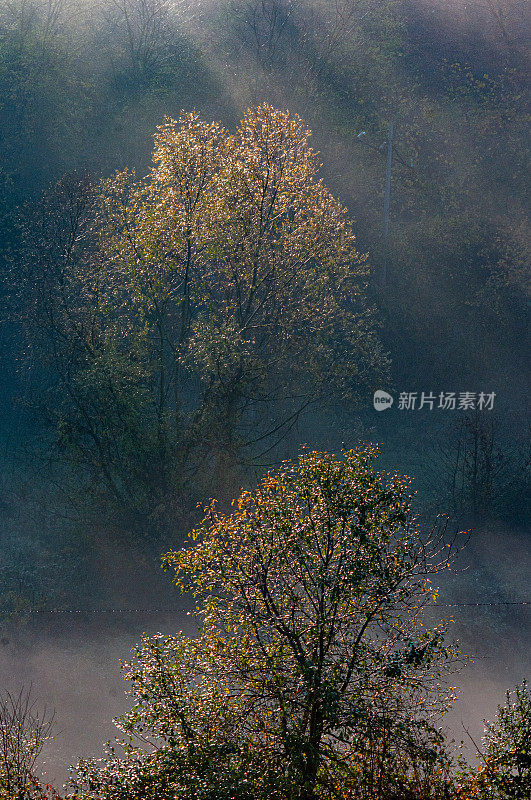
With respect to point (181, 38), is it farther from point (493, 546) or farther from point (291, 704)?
point (291, 704)

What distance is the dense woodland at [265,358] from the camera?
9969 mm

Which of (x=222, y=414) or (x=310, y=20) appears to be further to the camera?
(x=310, y=20)

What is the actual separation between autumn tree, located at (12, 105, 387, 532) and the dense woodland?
0.29 feet

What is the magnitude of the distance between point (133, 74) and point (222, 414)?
17107 millimetres

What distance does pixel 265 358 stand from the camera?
2172cm

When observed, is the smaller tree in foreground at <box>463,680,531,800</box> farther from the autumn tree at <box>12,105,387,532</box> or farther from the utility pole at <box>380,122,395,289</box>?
the utility pole at <box>380,122,395,289</box>

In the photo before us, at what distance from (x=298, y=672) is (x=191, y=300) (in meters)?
13.2

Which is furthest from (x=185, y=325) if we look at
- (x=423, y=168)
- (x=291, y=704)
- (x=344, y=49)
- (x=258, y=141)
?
(x=344, y=49)

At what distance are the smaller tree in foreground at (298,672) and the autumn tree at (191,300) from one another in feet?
28.9

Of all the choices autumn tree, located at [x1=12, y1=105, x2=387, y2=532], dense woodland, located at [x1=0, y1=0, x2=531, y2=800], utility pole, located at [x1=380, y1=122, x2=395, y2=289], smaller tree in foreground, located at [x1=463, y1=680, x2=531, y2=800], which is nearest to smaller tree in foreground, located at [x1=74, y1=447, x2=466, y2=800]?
dense woodland, located at [x1=0, y1=0, x2=531, y2=800]

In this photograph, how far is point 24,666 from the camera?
17797 mm

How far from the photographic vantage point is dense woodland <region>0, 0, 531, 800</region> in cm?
997

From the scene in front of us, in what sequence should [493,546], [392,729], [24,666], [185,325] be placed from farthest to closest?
[493,546] → [185,325] → [24,666] → [392,729]

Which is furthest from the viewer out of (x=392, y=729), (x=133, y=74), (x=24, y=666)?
(x=133, y=74)
